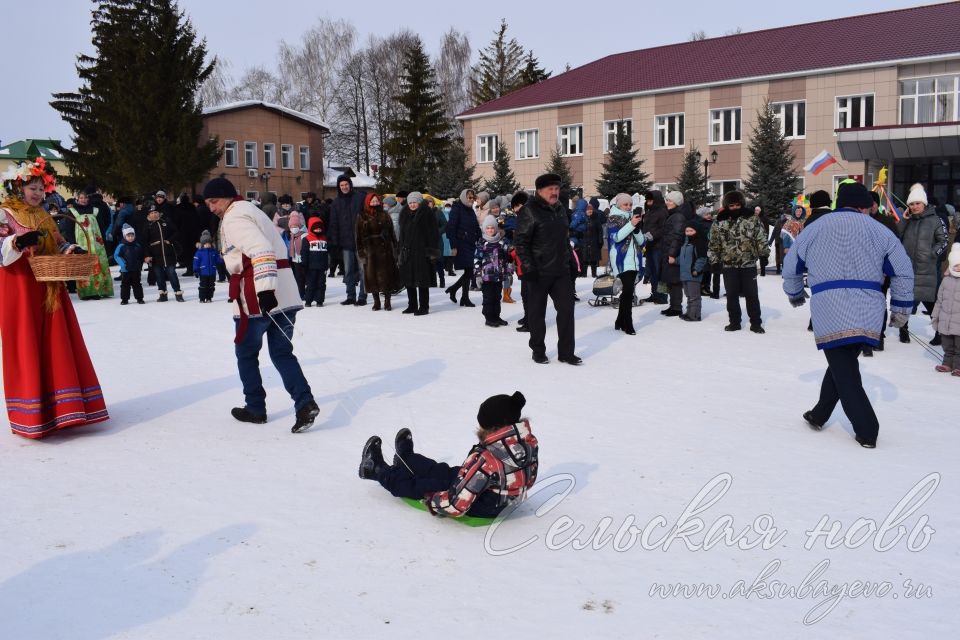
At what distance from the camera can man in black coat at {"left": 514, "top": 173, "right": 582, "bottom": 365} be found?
8.88 meters

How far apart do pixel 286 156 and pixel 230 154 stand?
159 inches

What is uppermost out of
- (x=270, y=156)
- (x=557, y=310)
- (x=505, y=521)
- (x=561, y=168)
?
(x=270, y=156)

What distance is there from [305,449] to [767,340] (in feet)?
21.7

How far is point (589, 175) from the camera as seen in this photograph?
41125 mm

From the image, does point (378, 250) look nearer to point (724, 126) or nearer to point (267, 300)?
point (267, 300)

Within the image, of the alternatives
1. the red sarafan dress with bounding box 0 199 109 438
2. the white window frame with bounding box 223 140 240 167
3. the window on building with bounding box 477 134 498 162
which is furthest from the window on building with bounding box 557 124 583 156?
the red sarafan dress with bounding box 0 199 109 438

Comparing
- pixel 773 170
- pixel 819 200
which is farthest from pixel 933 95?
pixel 819 200

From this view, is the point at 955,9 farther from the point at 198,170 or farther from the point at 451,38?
the point at 451,38

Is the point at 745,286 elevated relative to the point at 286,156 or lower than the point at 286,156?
lower

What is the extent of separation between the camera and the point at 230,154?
46344mm

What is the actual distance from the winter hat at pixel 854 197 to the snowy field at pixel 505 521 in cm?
166

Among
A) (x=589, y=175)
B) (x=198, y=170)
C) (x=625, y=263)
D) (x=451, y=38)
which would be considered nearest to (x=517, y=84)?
(x=451, y=38)

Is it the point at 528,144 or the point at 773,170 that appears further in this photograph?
the point at 528,144

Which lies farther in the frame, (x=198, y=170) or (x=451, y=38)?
(x=451, y=38)
